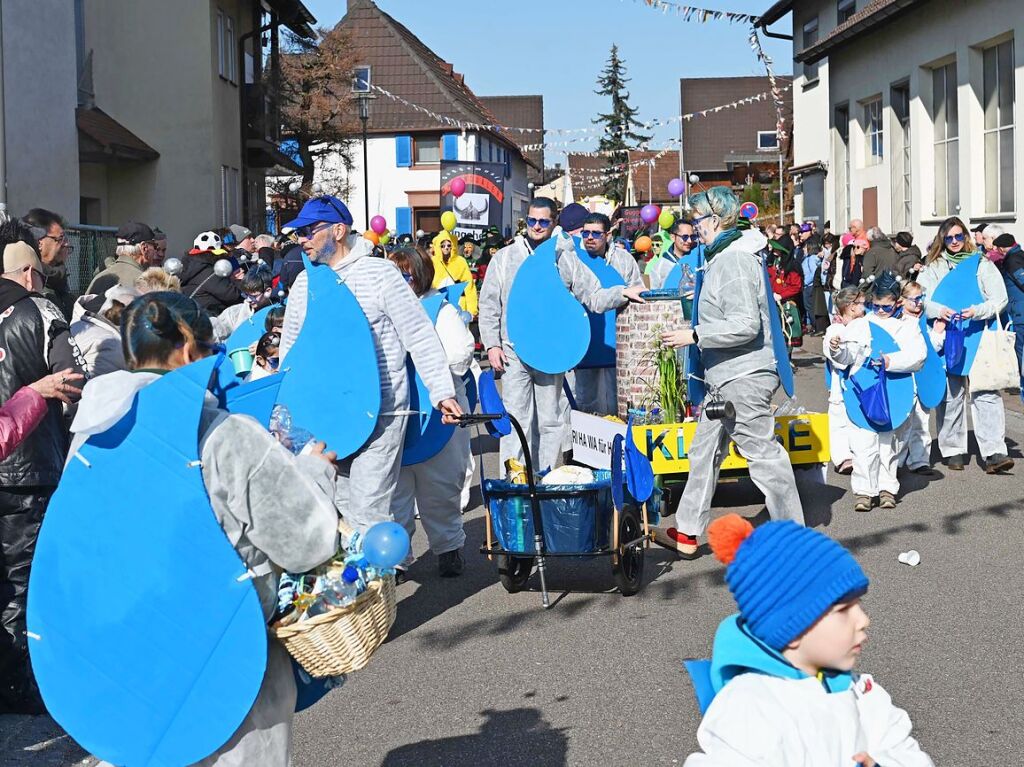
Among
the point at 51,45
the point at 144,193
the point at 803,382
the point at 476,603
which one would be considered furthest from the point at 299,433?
the point at 144,193

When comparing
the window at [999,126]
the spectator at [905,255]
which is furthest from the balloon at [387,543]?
the window at [999,126]

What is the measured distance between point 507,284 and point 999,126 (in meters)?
13.1

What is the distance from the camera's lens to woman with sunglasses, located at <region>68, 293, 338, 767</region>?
3.33 metres

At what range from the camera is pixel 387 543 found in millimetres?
3533

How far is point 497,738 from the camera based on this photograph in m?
5.28

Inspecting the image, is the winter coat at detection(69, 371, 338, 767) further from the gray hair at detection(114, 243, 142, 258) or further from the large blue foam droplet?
the gray hair at detection(114, 243, 142, 258)

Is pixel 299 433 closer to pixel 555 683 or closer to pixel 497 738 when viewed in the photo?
pixel 497 738

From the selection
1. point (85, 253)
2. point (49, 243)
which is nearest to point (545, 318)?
point (49, 243)

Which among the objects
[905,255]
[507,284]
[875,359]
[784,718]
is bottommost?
[784,718]

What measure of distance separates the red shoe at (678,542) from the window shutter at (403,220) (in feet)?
172

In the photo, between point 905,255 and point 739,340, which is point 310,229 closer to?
point 739,340

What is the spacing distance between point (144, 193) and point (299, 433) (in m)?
24.3

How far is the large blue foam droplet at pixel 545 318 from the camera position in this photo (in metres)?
9.48

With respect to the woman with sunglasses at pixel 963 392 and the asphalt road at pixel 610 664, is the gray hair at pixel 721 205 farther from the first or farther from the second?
the woman with sunglasses at pixel 963 392
